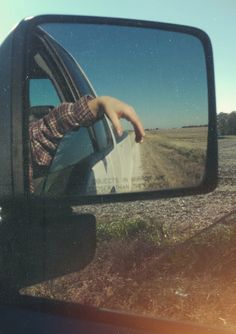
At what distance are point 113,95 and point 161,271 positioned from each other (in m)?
2.98

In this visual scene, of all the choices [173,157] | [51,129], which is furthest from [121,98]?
[173,157]

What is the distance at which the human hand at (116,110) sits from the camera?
6.47 ft

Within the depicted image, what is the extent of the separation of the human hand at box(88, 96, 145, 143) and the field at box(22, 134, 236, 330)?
4.50 feet

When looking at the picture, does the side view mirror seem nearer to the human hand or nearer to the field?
the human hand

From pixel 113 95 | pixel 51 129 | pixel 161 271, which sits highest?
pixel 113 95

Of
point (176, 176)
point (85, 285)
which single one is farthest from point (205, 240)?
point (176, 176)

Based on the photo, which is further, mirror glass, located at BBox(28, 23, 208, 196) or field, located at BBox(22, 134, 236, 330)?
field, located at BBox(22, 134, 236, 330)

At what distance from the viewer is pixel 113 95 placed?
2006mm

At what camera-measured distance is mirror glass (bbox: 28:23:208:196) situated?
2.03m

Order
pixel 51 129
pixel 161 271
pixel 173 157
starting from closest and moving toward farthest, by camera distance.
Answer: pixel 51 129 < pixel 173 157 < pixel 161 271

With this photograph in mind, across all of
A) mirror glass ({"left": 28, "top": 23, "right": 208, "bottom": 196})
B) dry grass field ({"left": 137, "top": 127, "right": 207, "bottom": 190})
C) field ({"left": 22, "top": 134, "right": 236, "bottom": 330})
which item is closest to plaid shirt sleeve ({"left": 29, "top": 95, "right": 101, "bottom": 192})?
mirror glass ({"left": 28, "top": 23, "right": 208, "bottom": 196})

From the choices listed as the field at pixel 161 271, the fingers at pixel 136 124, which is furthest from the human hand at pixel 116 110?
the field at pixel 161 271

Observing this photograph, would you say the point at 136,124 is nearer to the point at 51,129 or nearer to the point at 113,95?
the point at 113,95

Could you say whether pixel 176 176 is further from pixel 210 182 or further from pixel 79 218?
pixel 79 218
